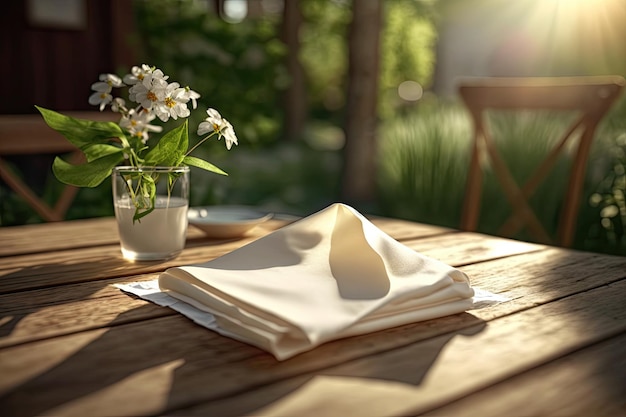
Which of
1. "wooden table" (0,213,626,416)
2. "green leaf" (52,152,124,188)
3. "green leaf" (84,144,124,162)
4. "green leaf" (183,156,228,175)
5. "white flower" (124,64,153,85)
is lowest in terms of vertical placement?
"wooden table" (0,213,626,416)

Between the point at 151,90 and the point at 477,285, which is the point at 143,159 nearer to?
the point at 151,90

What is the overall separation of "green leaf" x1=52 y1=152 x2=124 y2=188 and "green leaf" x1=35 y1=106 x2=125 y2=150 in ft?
0.10

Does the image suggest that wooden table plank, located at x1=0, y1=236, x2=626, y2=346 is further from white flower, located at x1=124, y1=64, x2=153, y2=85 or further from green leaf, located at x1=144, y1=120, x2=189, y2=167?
white flower, located at x1=124, y1=64, x2=153, y2=85

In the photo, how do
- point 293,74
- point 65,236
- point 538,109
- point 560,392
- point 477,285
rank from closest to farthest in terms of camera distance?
point 560,392
point 477,285
point 65,236
point 538,109
point 293,74

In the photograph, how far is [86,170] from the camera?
1148mm

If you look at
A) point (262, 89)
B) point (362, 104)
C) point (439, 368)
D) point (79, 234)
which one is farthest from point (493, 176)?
point (439, 368)

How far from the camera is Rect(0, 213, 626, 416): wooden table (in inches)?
25.8

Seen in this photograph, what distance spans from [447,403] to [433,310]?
0.80 ft

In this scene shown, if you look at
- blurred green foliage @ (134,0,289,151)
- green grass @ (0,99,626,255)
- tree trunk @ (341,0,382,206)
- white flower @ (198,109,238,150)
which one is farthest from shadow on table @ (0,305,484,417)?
tree trunk @ (341,0,382,206)

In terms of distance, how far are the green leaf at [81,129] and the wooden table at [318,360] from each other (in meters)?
0.21

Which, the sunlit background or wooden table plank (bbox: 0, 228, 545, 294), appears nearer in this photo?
wooden table plank (bbox: 0, 228, 545, 294)

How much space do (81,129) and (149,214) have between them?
0.56 ft

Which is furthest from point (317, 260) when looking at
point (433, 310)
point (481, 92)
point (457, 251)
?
point (481, 92)

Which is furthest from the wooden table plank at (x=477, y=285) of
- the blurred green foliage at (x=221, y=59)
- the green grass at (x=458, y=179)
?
the blurred green foliage at (x=221, y=59)
